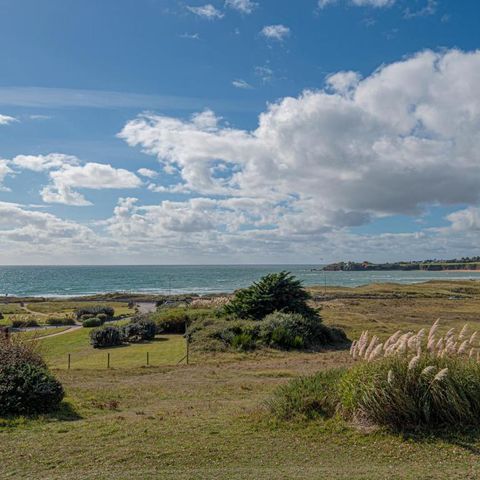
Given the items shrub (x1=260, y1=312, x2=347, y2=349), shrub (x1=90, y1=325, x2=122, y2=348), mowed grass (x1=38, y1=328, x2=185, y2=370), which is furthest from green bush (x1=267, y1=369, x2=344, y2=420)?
shrub (x1=90, y1=325, x2=122, y2=348)

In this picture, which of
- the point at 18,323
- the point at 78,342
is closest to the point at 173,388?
the point at 78,342

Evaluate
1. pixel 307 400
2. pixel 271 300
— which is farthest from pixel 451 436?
pixel 271 300

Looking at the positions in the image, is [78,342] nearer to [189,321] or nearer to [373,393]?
[189,321]

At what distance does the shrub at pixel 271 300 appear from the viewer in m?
29.2

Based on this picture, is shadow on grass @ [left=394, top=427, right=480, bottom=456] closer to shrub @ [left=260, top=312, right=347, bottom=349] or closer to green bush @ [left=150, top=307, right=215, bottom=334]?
shrub @ [left=260, top=312, right=347, bottom=349]

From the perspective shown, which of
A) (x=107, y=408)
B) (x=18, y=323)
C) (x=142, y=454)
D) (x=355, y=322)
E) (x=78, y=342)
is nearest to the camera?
(x=142, y=454)

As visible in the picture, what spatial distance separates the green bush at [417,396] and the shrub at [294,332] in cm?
1547

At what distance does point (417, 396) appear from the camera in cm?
864

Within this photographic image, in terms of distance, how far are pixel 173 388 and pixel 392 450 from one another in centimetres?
852

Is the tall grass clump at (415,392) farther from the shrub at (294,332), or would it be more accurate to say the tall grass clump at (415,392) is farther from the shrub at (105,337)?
the shrub at (105,337)

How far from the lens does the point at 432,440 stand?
8023 millimetres

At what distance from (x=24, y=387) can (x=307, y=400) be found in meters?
6.55

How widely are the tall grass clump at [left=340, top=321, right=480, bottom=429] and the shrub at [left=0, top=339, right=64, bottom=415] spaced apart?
691 centimetres

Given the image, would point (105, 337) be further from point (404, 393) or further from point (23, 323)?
point (404, 393)
